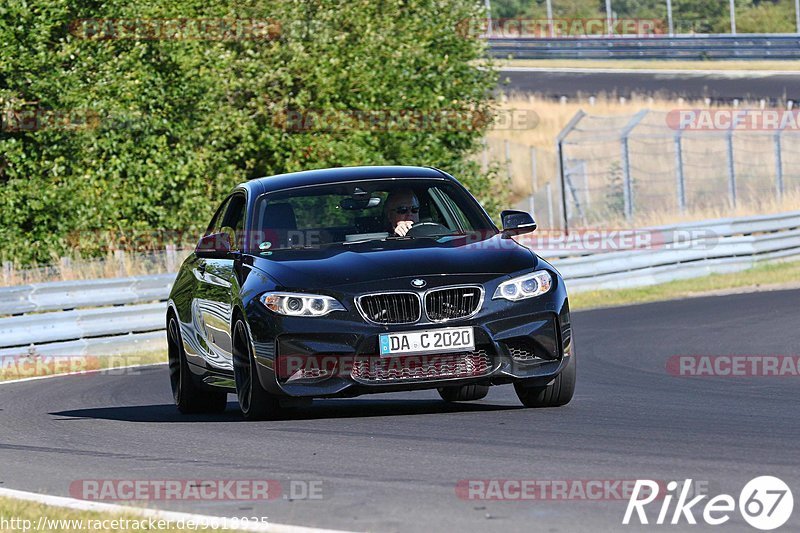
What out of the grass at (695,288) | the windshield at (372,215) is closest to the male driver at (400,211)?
the windshield at (372,215)

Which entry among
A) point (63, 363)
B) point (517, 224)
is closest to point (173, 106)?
point (63, 363)

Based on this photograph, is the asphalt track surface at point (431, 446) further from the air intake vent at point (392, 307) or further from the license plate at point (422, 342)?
the air intake vent at point (392, 307)

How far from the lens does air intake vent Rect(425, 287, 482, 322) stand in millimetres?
8867

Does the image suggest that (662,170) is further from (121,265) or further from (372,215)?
(372,215)

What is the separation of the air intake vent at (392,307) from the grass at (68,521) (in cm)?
262

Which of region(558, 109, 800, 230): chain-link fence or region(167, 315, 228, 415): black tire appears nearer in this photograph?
region(167, 315, 228, 415): black tire

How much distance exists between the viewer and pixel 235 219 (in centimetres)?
1098

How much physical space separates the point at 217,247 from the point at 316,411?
126 cm

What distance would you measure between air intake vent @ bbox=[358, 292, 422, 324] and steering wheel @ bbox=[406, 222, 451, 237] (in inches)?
47.8

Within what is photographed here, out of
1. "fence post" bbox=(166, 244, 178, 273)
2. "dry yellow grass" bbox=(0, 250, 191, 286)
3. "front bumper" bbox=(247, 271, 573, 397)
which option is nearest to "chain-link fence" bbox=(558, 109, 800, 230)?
"dry yellow grass" bbox=(0, 250, 191, 286)

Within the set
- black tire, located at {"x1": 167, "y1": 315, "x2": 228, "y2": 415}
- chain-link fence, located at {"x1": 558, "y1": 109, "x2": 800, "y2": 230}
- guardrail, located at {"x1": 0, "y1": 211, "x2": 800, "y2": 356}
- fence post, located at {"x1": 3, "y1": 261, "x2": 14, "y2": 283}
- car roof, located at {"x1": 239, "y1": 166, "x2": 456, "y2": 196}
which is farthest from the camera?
chain-link fence, located at {"x1": 558, "y1": 109, "x2": 800, "y2": 230}

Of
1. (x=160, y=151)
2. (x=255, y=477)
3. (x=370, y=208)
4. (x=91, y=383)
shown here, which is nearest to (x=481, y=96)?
(x=160, y=151)

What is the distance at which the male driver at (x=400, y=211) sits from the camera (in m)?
10.1

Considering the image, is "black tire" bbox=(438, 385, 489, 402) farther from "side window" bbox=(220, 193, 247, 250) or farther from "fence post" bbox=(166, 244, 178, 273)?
"fence post" bbox=(166, 244, 178, 273)
